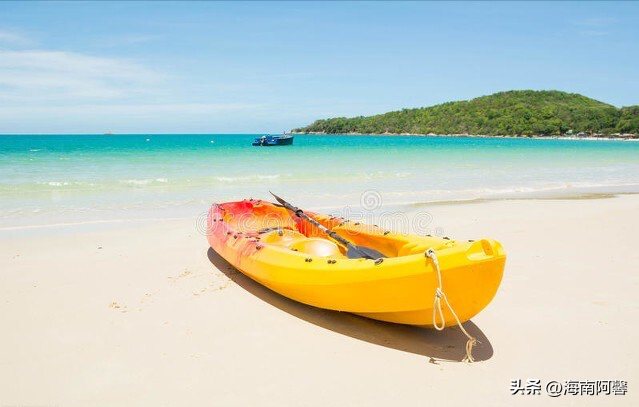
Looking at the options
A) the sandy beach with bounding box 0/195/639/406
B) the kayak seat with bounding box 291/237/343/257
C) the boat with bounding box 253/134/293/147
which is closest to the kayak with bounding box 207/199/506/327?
the kayak seat with bounding box 291/237/343/257

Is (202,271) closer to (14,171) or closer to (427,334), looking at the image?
(427,334)

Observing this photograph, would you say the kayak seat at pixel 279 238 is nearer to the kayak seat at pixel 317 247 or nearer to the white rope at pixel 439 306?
the kayak seat at pixel 317 247

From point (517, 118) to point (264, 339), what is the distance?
337 ft

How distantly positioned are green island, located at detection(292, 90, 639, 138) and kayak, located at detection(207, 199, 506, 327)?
95384mm

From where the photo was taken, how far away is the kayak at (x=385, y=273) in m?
3.32

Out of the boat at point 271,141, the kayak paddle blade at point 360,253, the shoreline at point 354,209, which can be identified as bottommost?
the shoreline at point 354,209

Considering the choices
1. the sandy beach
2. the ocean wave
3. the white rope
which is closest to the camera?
the sandy beach

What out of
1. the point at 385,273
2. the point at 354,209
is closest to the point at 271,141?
the point at 354,209

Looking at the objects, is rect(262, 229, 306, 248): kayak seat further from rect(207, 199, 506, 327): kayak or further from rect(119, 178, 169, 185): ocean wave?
rect(119, 178, 169, 185): ocean wave

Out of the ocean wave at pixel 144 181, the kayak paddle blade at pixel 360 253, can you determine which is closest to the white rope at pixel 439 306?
the kayak paddle blade at pixel 360 253

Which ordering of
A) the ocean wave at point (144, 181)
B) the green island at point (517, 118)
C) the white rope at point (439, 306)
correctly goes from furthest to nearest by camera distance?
the green island at point (517, 118), the ocean wave at point (144, 181), the white rope at point (439, 306)

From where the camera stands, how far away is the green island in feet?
286

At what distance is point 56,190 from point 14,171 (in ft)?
24.0

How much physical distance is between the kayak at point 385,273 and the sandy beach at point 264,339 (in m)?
0.32
